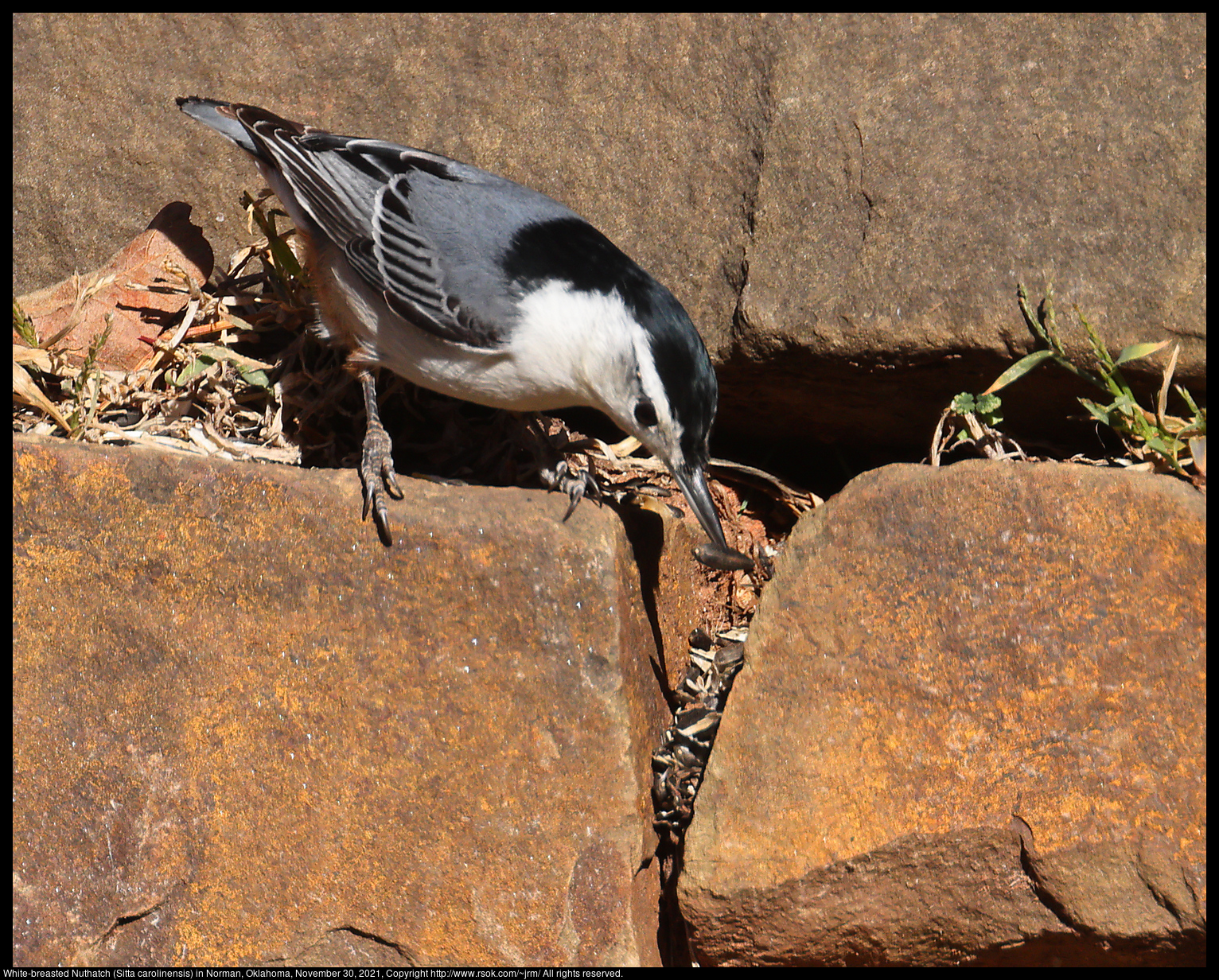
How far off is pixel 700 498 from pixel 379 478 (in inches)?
32.5

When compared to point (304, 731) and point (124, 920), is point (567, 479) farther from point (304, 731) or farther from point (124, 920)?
point (124, 920)

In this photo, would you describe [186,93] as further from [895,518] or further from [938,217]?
[895,518]

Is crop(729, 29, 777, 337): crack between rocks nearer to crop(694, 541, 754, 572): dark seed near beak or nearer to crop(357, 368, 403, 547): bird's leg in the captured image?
crop(694, 541, 754, 572): dark seed near beak

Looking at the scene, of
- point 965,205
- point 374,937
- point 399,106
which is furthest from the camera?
point 399,106

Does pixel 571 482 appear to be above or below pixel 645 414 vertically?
below

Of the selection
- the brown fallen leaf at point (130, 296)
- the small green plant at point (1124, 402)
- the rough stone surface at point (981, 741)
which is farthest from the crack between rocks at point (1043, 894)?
the brown fallen leaf at point (130, 296)

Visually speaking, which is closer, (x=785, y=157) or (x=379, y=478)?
(x=379, y=478)

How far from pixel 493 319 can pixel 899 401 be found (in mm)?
1256

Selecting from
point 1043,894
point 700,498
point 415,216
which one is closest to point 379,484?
point 700,498

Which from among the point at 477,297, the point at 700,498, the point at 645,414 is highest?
the point at 477,297

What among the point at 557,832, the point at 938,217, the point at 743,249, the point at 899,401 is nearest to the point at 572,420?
the point at 743,249

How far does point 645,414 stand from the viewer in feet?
9.16

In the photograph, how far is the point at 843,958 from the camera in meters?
2.40

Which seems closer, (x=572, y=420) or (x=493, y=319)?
(x=493, y=319)
